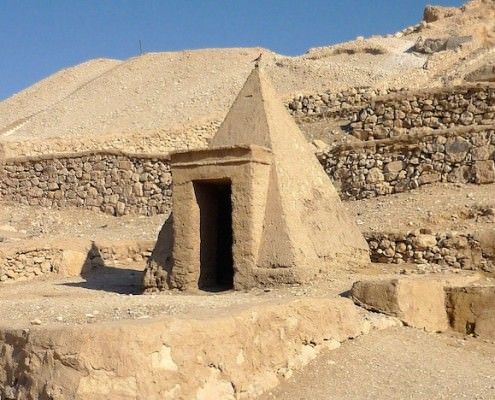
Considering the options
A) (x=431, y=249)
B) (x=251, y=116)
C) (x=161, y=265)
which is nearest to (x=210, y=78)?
(x=251, y=116)

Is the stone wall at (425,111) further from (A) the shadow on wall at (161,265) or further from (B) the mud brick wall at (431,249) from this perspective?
(A) the shadow on wall at (161,265)

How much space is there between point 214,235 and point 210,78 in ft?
78.9

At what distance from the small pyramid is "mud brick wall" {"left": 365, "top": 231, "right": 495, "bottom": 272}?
99 cm

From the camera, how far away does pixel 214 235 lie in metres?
10.7

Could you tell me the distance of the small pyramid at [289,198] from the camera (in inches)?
377

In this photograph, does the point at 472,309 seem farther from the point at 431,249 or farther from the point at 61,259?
the point at 61,259

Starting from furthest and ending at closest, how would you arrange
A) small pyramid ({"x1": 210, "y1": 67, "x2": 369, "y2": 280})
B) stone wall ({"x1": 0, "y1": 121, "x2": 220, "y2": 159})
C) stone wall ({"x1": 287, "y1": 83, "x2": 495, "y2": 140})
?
stone wall ({"x1": 0, "y1": 121, "x2": 220, "y2": 159}) < stone wall ({"x1": 287, "y1": 83, "x2": 495, "y2": 140}) < small pyramid ({"x1": 210, "y1": 67, "x2": 369, "y2": 280})

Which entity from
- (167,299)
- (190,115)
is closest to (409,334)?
(167,299)

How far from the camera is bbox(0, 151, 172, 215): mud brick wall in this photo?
63.5 feet

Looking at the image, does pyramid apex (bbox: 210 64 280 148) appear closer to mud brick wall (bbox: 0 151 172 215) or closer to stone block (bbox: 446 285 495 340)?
stone block (bbox: 446 285 495 340)

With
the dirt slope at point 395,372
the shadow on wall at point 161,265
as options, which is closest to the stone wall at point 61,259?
the shadow on wall at point 161,265

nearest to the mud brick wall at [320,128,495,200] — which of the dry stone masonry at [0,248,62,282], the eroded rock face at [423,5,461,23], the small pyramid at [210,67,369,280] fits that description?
the small pyramid at [210,67,369,280]

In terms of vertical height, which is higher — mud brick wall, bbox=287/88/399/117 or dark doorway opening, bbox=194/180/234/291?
mud brick wall, bbox=287/88/399/117

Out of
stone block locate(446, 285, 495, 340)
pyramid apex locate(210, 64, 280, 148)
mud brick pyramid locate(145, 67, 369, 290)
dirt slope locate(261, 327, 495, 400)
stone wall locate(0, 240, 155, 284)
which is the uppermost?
pyramid apex locate(210, 64, 280, 148)
